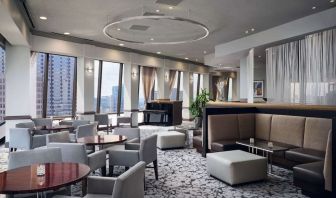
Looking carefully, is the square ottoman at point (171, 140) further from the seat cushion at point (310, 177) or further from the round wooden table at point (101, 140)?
the seat cushion at point (310, 177)

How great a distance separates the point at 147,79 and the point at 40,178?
11.8m

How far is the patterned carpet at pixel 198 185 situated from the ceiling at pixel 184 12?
3974 millimetres

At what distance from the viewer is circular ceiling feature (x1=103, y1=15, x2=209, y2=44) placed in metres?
7.71

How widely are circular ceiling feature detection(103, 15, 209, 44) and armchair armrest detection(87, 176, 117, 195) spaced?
211 inches

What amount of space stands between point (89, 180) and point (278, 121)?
5005 mm

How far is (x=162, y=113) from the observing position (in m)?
13.1

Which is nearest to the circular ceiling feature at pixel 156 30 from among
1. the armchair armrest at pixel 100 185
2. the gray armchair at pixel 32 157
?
the gray armchair at pixel 32 157

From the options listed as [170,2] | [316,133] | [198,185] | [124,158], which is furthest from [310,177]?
[170,2]

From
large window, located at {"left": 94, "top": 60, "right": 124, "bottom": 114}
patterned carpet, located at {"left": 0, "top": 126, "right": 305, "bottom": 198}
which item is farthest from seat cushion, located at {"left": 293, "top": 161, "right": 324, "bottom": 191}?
large window, located at {"left": 94, "top": 60, "right": 124, "bottom": 114}

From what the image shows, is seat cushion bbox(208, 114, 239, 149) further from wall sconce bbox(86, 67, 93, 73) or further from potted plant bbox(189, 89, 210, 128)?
wall sconce bbox(86, 67, 93, 73)

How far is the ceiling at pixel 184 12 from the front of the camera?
20.4ft

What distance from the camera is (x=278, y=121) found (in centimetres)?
627

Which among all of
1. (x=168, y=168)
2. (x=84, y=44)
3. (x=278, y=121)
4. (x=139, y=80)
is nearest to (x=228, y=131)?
(x=278, y=121)

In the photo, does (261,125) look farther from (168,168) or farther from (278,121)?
(168,168)
